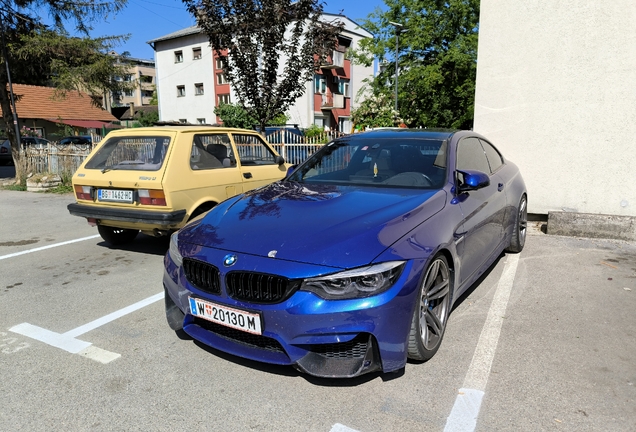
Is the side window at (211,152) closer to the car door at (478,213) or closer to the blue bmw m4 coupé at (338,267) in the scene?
the blue bmw m4 coupé at (338,267)

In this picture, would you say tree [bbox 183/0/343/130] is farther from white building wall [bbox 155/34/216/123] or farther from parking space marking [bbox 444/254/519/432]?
white building wall [bbox 155/34/216/123]

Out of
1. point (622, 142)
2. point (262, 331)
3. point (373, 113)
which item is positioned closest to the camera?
point (262, 331)

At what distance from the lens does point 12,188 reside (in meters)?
13.6

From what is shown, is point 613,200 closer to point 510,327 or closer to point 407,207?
point 510,327

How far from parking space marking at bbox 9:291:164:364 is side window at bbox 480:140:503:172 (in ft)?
12.7

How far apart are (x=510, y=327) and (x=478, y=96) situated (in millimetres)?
5250

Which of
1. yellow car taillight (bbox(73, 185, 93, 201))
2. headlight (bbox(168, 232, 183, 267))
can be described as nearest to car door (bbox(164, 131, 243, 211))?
yellow car taillight (bbox(73, 185, 93, 201))

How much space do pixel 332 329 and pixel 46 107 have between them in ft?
142

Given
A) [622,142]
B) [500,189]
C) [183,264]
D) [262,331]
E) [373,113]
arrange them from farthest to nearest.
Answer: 1. [373,113]
2. [622,142]
3. [500,189]
4. [183,264]
5. [262,331]

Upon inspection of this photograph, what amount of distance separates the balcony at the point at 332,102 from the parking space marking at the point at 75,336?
Result: 3383 cm

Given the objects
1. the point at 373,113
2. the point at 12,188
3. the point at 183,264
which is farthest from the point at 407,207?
the point at 373,113

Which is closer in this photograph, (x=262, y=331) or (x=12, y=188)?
(x=262, y=331)

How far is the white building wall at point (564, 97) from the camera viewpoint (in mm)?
6617

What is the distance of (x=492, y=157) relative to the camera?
5.09m
